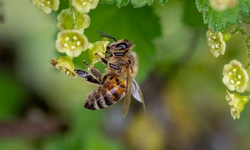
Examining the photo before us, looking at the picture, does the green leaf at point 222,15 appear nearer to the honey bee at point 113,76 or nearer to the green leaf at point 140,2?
the green leaf at point 140,2

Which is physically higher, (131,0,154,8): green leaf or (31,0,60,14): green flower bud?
(131,0,154,8): green leaf

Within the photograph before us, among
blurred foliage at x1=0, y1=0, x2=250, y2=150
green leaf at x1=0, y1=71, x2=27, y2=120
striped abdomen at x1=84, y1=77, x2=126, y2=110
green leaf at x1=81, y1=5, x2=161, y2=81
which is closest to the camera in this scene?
striped abdomen at x1=84, y1=77, x2=126, y2=110

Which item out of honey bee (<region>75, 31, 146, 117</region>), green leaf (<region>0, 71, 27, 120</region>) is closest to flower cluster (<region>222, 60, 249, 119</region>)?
honey bee (<region>75, 31, 146, 117</region>)

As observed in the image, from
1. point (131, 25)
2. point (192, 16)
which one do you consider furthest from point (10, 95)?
point (192, 16)

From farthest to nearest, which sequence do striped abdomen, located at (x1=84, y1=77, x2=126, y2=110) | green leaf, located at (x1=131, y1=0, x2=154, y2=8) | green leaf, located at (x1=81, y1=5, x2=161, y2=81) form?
green leaf, located at (x1=81, y1=5, x2=161, y2=81)
striped abdomen, located at (x1=84, y1=77, x2=126, y2=110)
green leaf, located at (x1=131, y1=0, x2=154, y2=8)

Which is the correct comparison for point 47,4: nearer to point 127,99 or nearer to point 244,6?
point 127,99

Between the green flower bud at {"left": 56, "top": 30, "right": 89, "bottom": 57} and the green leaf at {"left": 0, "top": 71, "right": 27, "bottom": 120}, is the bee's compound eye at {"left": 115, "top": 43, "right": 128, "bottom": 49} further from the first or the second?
the green leaf at {"left": 0, "top": 71, "right": 27, "bottom": 120}

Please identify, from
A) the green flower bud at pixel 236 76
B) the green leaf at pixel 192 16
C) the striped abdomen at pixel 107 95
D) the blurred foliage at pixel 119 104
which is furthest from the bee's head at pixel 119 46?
the blurred foliage at pixel 119 104

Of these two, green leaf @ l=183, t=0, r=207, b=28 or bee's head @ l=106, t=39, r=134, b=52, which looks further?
green leaf @ l=183, t=0, r=207, b=28
